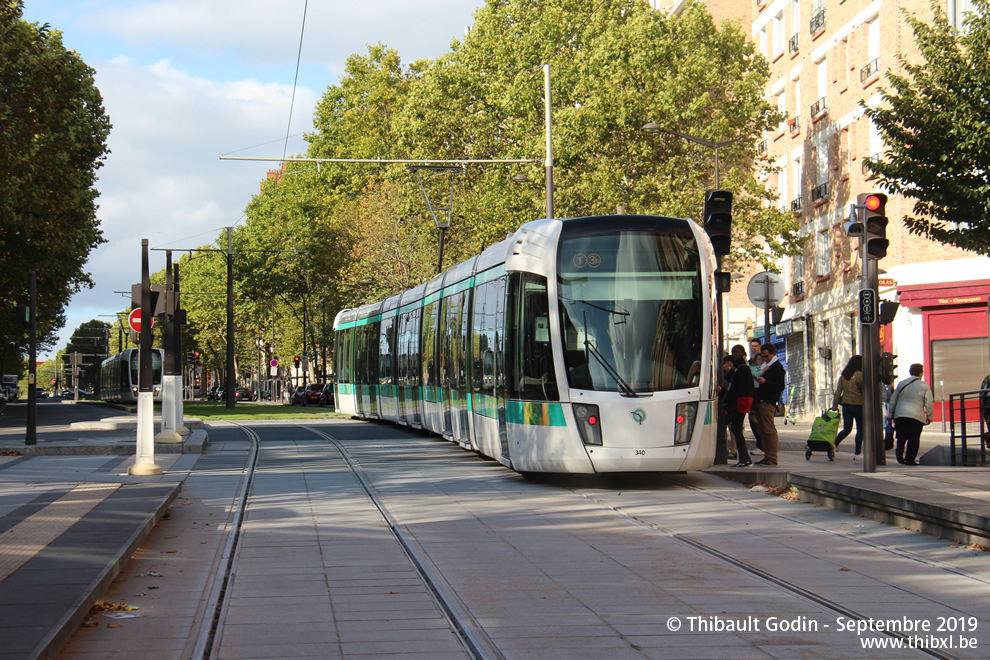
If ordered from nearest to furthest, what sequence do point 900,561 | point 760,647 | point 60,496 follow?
point 760,647
point 900,561
point 60,496

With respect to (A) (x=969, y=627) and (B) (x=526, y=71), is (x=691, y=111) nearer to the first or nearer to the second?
(B) (x=526, y=71)

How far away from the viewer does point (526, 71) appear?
144 feet

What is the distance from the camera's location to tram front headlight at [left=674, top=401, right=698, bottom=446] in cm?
1430

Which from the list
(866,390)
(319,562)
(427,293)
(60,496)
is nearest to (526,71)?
(427,293)

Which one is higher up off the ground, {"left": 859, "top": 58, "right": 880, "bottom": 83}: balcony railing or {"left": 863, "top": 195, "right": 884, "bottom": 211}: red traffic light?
{"left": 859, "top": 58, "right": 880, "bottom": 83}: balcony railing

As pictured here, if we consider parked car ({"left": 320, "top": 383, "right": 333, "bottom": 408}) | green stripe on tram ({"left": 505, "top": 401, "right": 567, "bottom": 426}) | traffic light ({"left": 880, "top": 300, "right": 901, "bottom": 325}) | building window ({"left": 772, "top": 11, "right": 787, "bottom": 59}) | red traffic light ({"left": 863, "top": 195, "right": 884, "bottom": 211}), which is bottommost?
parked car ({"left": 320, "top": 383, "right": 333, "bottom": 408})

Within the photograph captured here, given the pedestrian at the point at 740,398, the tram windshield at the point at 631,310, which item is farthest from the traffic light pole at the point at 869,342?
the tram windshield at the point at 631,310

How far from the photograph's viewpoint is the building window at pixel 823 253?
39969 mm

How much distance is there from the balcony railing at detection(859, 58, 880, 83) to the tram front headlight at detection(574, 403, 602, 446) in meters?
24.0

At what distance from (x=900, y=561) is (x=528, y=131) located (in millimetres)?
34066

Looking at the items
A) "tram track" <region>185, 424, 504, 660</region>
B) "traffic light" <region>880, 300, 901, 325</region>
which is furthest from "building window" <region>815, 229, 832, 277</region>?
"tram track" <region>185, 424, 504, 660</region>

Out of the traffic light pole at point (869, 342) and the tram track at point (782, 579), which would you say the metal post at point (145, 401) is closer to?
the tram track at point (782, 579)

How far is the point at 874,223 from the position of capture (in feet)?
50.5

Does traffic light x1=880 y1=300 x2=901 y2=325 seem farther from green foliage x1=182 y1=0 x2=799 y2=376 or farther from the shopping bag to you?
green foliage x1=182 y1=0 x2=799 y2=376
